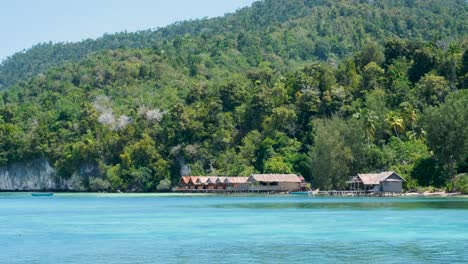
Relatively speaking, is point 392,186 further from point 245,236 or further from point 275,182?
point 245,236

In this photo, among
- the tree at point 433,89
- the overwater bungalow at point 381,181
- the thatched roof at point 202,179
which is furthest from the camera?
the thatched roof at point 202,179

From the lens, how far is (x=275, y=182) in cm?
9606

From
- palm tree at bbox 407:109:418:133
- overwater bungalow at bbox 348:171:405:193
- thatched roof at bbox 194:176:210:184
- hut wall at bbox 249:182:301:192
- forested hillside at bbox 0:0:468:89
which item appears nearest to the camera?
overwater bungalow at bbox 348:171:405:193

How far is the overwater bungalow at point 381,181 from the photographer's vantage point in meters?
79.9

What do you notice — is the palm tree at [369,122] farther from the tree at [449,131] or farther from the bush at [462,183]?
the bush at [462,183]

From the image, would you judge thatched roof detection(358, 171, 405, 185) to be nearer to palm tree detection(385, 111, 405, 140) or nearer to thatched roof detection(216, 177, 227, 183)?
palm tree detection(385, 111, 405, 140)

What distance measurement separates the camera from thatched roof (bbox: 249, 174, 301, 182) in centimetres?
9319

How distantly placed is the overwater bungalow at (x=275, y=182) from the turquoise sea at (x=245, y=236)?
117 ft

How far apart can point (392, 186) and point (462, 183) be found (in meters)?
8.57

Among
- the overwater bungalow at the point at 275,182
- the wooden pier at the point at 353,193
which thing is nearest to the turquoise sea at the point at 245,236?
the wooden pier at the point at 353,193

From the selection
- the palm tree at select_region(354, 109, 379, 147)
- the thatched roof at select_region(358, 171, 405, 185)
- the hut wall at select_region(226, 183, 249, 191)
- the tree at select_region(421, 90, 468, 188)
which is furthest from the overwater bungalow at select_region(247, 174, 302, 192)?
the tree at select_region(421, 90, 468, 188)

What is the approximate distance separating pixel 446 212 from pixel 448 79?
4655 cm

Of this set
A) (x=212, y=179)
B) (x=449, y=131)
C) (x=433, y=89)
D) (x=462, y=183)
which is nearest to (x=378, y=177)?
(x=462, y=183)

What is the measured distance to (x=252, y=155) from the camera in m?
101
